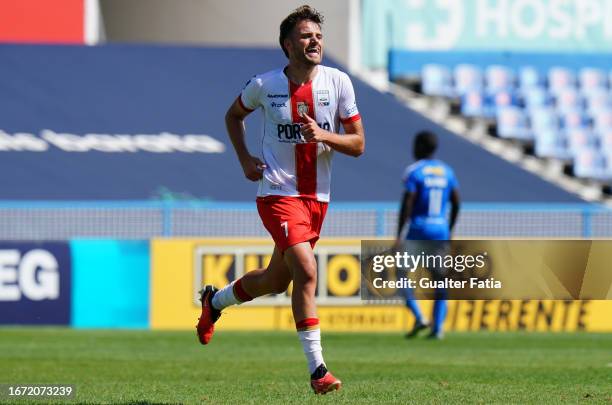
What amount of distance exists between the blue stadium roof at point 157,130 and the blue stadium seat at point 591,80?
185 inches

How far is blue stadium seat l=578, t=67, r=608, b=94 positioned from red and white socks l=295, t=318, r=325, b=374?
1995cm

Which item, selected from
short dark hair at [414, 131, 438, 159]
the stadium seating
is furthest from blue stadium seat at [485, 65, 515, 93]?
short dark hair at [414, 131, 438, 159]

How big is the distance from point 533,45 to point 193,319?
14411 mm

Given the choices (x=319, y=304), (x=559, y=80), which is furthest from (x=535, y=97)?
(x=319, y=304)

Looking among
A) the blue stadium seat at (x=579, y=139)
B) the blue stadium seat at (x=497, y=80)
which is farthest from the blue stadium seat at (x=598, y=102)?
the blue stadium seat at (x=497, y=80)

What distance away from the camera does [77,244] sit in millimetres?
16234

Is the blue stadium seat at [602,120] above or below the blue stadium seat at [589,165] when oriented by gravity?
above

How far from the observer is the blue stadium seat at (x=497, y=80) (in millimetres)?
26516

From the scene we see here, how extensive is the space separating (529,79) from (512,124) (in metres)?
1.52

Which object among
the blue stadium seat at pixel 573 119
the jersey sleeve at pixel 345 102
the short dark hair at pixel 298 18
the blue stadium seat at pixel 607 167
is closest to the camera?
the short dark hair at pixel 298 18

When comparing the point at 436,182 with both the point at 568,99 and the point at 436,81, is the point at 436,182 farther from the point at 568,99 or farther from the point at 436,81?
the point at 568,99

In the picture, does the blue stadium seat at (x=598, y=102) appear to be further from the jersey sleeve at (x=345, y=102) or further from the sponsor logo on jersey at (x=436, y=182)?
the jersey sleeve at (x=345, y=102)

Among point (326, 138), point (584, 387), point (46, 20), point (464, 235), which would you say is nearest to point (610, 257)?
point (584, 387)

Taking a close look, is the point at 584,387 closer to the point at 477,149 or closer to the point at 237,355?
the point at 237,355
